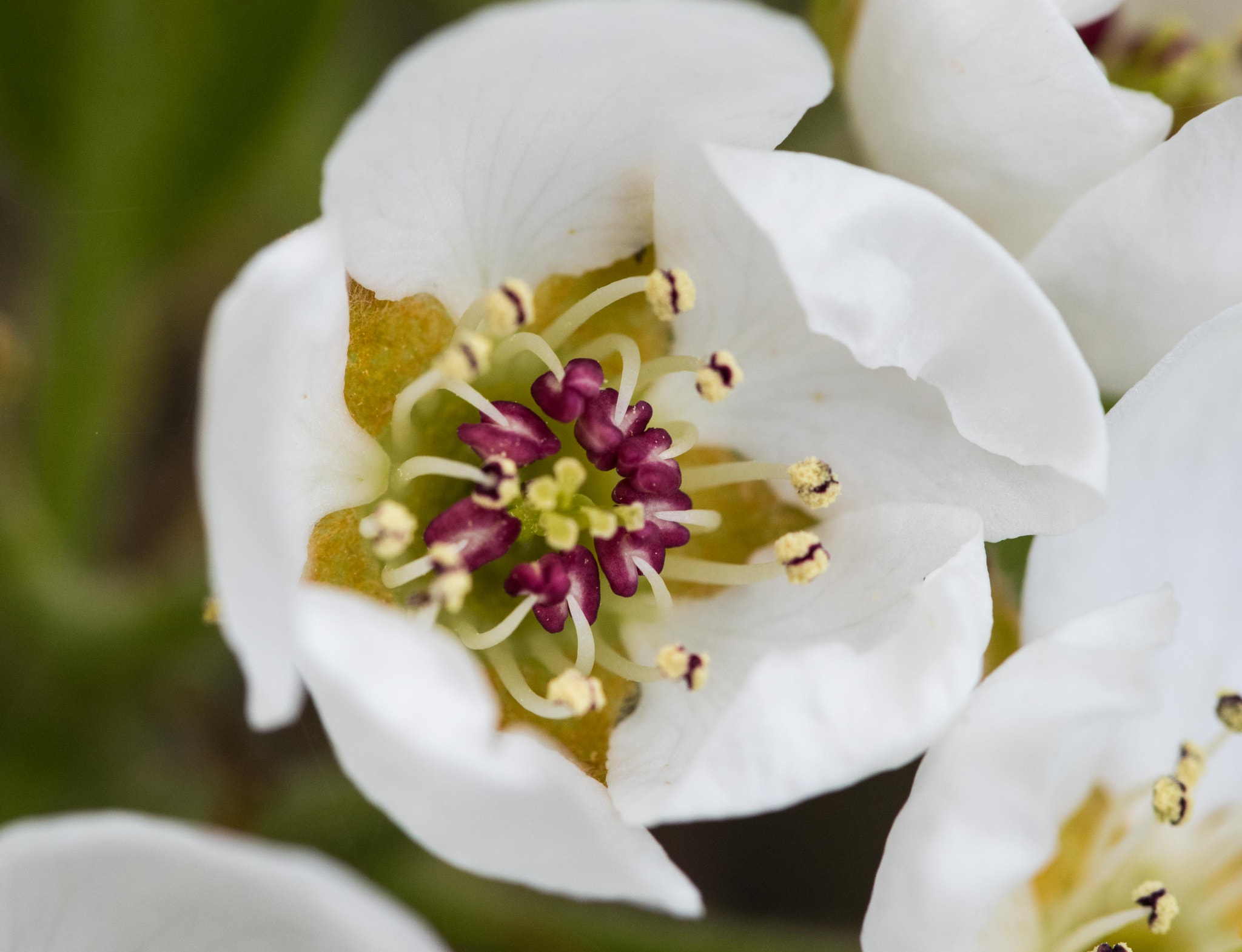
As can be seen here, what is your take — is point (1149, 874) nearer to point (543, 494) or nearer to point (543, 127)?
point (543, 494)

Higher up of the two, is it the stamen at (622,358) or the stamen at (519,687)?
the stamen at (622,358)

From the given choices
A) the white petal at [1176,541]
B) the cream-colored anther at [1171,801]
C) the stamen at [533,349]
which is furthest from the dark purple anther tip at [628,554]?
the cream-colored anther at [1171,801]

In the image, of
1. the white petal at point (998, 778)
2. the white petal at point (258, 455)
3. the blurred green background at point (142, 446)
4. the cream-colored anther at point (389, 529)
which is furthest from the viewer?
the blurred green background at point (142, 446)

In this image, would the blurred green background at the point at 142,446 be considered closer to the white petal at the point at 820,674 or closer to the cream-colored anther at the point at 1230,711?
the white petal at the point at 820,674

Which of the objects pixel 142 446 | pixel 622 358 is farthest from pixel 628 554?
pixel 142 446

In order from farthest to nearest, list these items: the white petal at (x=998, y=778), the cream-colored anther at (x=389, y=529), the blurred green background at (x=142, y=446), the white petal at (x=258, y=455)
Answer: the blurred green background at (x=142, y=446) → the cream-colored anther at (x=389, y=529) → the white petal at (x=998, y=778) → the white petal at (x=258, y=455)

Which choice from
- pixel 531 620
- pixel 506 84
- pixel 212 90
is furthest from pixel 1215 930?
pixel 212 90
